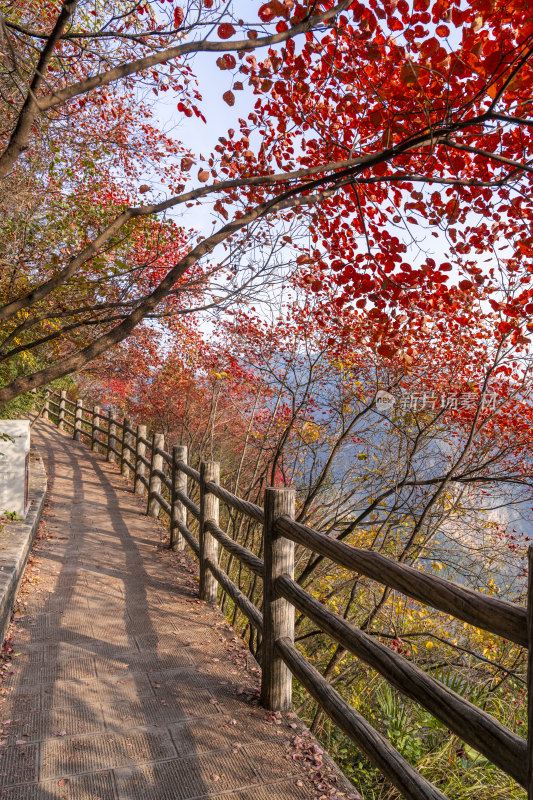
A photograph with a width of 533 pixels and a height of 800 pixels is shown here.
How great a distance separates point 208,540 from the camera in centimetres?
465

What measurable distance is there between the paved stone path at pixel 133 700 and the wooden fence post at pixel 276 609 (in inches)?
5.2

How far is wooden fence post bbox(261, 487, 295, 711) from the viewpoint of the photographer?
294 cm

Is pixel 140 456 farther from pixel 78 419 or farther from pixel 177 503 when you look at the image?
pixel 78 419

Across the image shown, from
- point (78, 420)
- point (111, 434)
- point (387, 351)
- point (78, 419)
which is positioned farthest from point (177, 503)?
point (78, 420)

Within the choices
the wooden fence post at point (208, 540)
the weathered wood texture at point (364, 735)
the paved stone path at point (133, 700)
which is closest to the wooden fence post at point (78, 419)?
the paved stone path at point (133, 700)

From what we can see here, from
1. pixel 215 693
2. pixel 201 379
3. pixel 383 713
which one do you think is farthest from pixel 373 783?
pixel 201 379

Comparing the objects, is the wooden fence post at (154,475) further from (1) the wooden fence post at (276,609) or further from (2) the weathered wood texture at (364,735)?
(2) the weathered wood texture at (364,735)

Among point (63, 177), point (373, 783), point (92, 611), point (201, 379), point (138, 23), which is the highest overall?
point (138, 23)

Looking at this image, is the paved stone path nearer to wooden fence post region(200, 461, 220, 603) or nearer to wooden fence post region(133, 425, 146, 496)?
wooden fence post region(200, 461, 220, 603)

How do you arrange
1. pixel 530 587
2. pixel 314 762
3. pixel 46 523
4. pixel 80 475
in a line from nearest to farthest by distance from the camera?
1. pixel 530 587
2. pixel 314 762
3. pixel 46 523
4. pixel 80 475

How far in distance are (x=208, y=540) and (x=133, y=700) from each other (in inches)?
66.5

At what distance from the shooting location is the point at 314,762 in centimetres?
252

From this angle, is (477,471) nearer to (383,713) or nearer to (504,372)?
(504,372)

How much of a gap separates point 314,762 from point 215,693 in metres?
0.83
